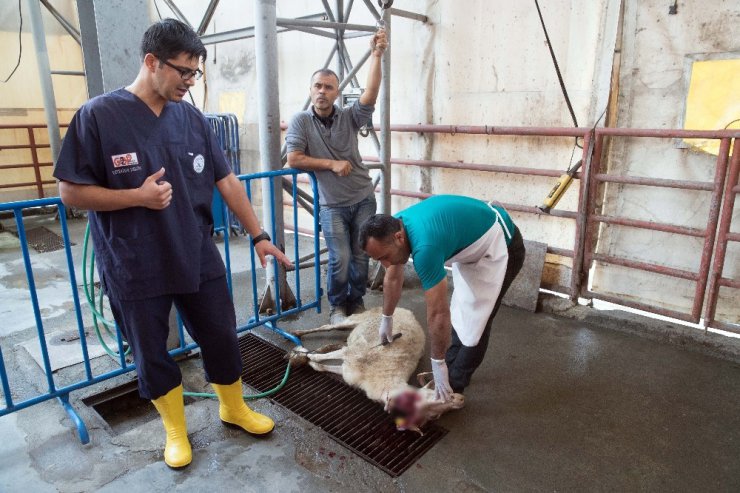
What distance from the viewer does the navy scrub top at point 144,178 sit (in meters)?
2.20

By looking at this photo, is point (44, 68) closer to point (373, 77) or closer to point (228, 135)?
point (228, 135)

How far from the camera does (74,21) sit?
1041 centimetres

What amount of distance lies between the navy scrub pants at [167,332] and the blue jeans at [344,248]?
1.55 meters

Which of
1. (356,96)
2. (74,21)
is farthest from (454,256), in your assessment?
(74,21)

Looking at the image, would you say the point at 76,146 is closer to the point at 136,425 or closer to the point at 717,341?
the point at 136,425

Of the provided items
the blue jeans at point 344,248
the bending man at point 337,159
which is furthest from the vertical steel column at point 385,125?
the blue jeans at point 344,248

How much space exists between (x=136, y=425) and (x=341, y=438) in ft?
4.68

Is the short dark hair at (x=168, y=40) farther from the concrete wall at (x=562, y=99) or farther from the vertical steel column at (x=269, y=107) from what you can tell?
the concrete wall at (x=562, y=99)

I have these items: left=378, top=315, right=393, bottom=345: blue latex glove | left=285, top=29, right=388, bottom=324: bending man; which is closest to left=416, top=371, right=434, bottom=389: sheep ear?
left=378, top=315, right=393, bottom=345: blue latex glove

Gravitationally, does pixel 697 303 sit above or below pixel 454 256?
below

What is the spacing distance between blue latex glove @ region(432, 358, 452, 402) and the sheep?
0.12 ft

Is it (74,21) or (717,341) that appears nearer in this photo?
(717,341)

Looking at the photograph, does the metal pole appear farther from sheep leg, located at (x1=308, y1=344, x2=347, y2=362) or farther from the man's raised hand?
the man's raised hand

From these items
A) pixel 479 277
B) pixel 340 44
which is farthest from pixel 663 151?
pixel 340 44
